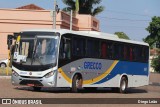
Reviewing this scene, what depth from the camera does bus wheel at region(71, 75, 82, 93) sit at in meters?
21.7

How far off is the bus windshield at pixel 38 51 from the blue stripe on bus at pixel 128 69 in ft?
13.3

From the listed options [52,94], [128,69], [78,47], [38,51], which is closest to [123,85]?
[128,69]

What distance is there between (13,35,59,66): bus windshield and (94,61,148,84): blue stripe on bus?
13.3 feet

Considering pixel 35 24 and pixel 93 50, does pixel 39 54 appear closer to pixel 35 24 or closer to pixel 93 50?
pixel 93 50

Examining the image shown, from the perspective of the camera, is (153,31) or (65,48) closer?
(65,48)

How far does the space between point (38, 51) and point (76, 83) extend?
251cm

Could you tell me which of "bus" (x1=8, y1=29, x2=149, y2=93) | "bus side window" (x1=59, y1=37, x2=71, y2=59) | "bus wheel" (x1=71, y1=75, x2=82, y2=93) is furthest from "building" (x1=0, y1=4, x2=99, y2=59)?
"bus side window" (x1=59, y1=37, x2=71, y2=59)

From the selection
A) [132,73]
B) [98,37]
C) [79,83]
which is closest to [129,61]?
[132,73]

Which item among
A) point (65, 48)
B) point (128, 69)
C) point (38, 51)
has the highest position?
point (65, 48)

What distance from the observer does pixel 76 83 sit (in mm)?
21859

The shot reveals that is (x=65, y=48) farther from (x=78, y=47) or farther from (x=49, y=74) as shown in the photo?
(x=49, y=74)

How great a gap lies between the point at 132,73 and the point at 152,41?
5380 cm

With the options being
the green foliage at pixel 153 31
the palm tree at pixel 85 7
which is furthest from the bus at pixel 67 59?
the green foliage at pixel 153 31

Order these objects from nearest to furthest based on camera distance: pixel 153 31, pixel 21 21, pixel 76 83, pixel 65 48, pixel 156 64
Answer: pixel 65 48 → pixel 76 83 → pixel 21 21 → pixel 156 64 → pixel 153 31
